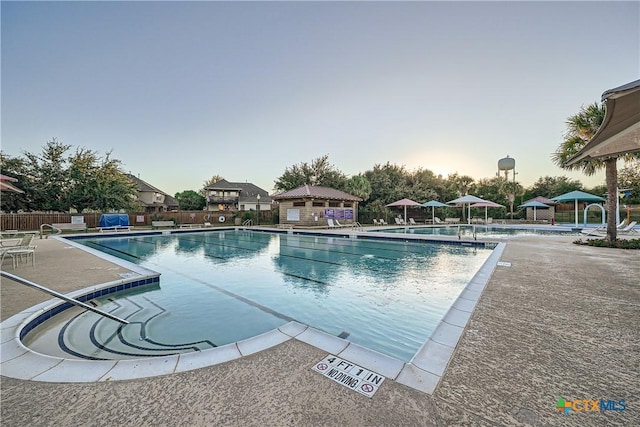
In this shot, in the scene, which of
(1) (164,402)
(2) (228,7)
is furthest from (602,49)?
(1) (164,402)

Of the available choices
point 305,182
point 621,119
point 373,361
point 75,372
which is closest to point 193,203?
point 305,182

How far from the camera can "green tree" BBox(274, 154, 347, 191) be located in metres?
27.3

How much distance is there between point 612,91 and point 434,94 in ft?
43.6

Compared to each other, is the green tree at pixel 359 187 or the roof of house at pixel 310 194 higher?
the green tree at pixel 359 187

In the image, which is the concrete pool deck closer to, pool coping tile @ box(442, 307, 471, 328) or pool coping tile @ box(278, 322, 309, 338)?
pool coping tile @ box(442, 307, 471, 328)

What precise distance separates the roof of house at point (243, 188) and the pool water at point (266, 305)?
104 feet

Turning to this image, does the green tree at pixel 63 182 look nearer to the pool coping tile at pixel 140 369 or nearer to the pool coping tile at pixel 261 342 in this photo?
the pool coping tile at pixel 140 369

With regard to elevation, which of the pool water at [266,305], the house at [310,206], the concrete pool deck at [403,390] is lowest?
the pool water at [266,305]

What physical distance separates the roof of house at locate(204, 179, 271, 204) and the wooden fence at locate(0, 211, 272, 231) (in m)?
12.3

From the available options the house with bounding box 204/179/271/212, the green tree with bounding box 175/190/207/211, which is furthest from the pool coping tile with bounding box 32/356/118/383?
the green tree with bounding box 175/190/207/211

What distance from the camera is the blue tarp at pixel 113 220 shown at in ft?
62.2

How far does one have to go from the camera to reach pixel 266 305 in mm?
4879

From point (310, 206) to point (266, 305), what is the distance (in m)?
16.3

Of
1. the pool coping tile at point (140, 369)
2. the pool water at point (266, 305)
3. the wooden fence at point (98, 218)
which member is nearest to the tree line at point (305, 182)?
the wooden fence at point (98, 218)
